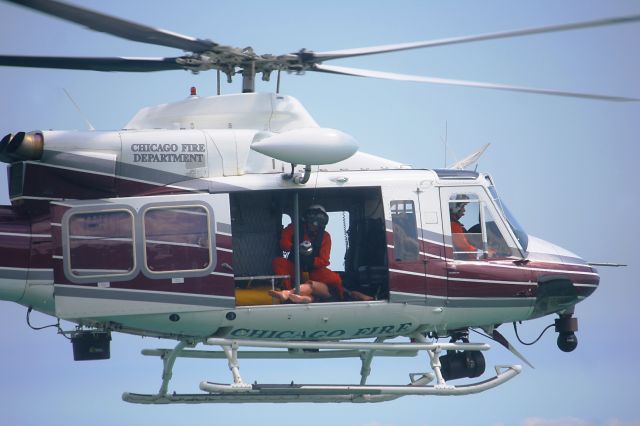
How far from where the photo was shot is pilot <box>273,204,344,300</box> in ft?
47.8

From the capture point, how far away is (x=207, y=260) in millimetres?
13852

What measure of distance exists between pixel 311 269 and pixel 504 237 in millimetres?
2514

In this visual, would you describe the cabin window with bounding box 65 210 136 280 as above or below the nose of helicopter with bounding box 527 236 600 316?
above

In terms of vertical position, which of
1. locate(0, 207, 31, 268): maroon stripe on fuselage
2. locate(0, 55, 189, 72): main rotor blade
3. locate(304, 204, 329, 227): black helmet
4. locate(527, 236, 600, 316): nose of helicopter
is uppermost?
locate(0, 55, 189, 72): main rotor blade

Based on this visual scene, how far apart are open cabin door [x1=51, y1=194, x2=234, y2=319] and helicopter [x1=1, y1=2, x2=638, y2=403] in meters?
0.02

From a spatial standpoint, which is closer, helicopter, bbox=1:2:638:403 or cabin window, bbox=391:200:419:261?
helicopter, bbox=1:2:638:403

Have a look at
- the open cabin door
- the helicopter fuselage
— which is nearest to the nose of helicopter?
the helicopter fuselage

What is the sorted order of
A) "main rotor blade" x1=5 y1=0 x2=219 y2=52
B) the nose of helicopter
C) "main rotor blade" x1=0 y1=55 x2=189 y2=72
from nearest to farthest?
"main rotor blade" x1=5 y1=0 x2=219 y2=52, "main rotor blade" x1=0 y1=55 x2=189 y2=72, the nose of helicopter

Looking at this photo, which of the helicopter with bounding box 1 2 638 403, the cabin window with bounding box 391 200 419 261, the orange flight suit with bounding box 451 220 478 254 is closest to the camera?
the helicopter with bounding box 1 2 638 403

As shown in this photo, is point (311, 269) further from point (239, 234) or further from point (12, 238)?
point (12, 238)

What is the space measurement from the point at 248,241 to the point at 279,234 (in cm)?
39

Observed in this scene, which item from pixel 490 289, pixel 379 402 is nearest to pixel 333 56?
pixel 490 289

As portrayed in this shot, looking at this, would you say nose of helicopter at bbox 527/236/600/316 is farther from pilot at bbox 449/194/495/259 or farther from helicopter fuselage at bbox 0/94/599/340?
pilot at bbox 449/194/495/259

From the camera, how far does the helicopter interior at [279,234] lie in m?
14.8
